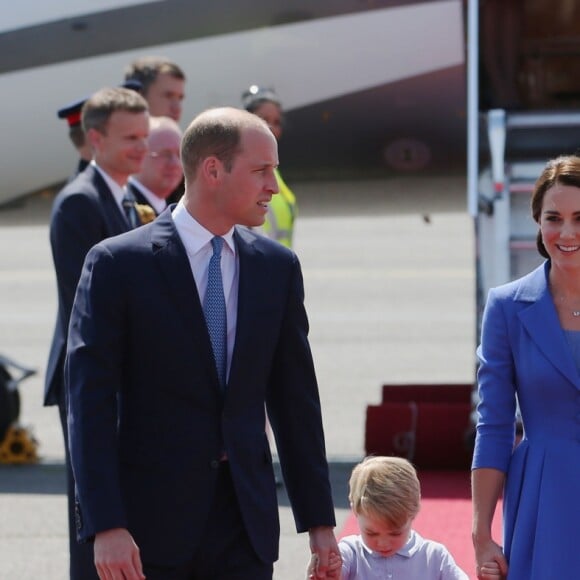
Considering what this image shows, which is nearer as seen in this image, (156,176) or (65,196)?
(65,196)

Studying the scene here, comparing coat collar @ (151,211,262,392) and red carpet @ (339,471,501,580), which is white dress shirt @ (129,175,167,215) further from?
coat collar @ (151,211,262,392)

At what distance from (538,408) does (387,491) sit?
1.38ft

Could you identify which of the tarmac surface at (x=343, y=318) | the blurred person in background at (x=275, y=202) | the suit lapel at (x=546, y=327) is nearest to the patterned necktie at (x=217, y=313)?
the suit lapel at (x=546, y=327)

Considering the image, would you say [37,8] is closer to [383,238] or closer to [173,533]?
[173,533]

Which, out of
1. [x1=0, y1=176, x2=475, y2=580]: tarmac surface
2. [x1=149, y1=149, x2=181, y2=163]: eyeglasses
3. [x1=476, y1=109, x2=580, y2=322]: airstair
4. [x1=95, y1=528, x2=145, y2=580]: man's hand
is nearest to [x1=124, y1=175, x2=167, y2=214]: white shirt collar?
[x1=149, y1=149, x2=181, y2=163]: eyeglasses

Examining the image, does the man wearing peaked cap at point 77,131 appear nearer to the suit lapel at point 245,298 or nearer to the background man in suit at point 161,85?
the background man in suit at point 161,85

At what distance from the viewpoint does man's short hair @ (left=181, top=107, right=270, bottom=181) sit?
3.07m

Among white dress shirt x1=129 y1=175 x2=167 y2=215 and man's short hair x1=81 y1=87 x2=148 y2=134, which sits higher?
man's short hair x1=81 y1=87 x2=148 y2=134

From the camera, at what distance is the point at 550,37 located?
9.45 m

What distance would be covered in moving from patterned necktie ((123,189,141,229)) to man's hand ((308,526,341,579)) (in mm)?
1736

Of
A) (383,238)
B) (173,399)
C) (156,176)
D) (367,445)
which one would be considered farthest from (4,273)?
(173,399)

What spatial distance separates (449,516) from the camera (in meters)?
5.90

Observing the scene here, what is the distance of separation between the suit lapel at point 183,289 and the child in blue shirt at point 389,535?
500 mm

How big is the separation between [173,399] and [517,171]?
13.3 feet
